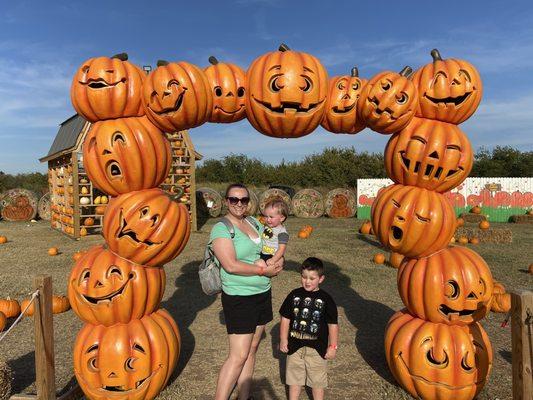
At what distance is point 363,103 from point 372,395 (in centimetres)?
282

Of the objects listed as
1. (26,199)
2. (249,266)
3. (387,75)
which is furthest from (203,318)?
(26,199)

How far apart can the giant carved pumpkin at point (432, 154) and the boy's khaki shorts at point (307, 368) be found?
6.07 feet

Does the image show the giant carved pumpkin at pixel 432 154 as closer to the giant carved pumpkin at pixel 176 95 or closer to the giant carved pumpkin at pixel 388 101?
the giant carved pumpkin at pixel 388 101

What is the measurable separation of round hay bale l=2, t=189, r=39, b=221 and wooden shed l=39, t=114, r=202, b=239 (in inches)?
204

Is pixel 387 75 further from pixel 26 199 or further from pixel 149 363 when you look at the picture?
pixel 26 199

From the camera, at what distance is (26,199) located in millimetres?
21906

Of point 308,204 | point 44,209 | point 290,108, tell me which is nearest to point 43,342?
point 290,108

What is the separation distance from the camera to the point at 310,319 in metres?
3.58

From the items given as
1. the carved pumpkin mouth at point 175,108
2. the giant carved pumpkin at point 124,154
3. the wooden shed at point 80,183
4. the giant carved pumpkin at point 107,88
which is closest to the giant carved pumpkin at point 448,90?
the carved pumpkin mouth at point 175,108

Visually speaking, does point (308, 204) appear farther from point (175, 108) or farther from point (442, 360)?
point (175, 108)

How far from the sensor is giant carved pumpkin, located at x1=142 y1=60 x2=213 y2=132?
12.1 ft

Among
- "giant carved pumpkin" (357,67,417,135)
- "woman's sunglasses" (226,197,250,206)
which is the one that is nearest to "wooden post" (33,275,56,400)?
"woman's sunglasses" (226,197,250,206)

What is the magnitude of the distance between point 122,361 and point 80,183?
12038mm

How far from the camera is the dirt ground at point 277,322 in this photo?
4.32 metres
